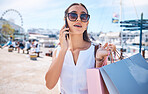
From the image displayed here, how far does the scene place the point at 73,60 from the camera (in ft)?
3.96

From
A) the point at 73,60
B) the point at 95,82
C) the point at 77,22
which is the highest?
the point at 77,22

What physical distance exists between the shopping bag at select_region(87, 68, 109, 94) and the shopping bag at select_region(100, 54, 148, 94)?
0.04 meters

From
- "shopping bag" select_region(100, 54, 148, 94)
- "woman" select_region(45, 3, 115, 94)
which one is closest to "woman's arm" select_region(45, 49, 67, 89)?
"woman" select_region(45, 3, 115, 94)

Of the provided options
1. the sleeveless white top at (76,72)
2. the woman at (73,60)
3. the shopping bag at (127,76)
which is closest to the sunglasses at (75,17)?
the woman at (73,60)

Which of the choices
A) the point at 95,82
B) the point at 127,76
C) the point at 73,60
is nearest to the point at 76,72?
the point at 73,60

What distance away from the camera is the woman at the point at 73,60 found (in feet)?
3.71

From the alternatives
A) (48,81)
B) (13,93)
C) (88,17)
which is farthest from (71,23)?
(13,93)

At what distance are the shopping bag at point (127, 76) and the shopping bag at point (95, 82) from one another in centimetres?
4

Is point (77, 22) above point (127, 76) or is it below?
above

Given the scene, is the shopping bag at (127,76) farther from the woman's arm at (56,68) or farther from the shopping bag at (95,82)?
the woman's arm at (56,68)

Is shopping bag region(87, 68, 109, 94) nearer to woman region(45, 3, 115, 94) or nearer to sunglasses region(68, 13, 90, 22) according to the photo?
woman region(45, 3, 115, 94)

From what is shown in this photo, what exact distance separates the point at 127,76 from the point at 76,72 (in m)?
0.45

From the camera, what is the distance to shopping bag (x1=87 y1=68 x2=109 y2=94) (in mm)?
909

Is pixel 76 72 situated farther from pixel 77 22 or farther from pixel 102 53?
pixel 77 22
